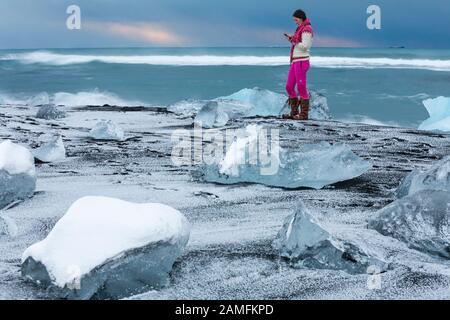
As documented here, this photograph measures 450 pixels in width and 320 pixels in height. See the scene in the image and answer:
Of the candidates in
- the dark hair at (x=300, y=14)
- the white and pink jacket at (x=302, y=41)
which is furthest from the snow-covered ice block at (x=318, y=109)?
the dark hair at (x=300, y=14)

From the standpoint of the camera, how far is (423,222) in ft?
5.43

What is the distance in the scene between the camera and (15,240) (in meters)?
1.78

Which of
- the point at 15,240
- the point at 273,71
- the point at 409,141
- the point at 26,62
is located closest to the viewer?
the point at 15,240

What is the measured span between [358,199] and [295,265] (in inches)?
34.5

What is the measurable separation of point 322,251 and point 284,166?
3.27ft

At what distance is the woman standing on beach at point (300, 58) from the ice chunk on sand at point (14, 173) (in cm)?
349

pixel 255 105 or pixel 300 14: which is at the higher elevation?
pixel 300 14

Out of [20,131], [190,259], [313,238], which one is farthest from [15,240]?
[20,131]

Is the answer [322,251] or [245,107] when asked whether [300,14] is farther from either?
[322,251]

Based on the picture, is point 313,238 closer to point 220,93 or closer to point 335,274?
point 335,274

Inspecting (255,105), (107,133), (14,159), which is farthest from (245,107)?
(14,159)

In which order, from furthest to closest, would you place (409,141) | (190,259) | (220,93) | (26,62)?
(26,62) → (220,93) → (409,141) → (190,259)

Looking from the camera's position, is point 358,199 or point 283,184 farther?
point 283,184

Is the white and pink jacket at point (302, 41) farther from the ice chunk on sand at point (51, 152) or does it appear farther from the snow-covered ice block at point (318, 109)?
the ice chunk on sand at point (51, 152)
